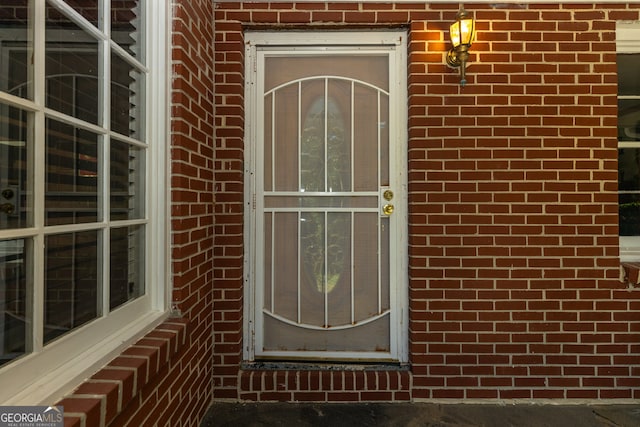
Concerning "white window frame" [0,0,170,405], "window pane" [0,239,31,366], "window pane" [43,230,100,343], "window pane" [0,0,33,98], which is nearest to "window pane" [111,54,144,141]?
"white window frame" [0,0,170,405]

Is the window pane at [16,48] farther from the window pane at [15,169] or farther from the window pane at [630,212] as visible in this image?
the window pane at [630,212]

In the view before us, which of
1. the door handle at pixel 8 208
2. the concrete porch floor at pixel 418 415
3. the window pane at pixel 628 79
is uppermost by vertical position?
the window pane at pixel 628 79

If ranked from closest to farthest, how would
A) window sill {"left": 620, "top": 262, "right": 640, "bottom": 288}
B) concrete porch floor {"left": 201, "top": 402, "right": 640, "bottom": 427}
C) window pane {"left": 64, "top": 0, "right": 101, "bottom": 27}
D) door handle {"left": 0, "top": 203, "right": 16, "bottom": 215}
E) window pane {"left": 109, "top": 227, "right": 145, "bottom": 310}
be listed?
door handle {"left": 0, "top": 203, "right": 16, "bottom": 215}, window pane {"left": 64, "top": 0, "right": 101, "bottom": 27}, window pane {"left": 109, "top": 227, "right": 145, "bottom": 310}, concrete porch floor {"left": 201, "top": 402, "right": 640, "bottom": 427}, window sill {"left": 620, "top": 262, "right": 640, "bottom": 288}

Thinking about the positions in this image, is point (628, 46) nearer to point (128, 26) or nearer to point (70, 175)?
point (128, 26)

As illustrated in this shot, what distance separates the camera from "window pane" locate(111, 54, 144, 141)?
1.56 metres

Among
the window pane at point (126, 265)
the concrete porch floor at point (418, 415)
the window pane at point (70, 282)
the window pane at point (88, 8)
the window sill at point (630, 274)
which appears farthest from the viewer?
the window sill at point (630, 274)

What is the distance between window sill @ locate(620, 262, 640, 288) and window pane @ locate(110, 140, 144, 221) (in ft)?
9.55

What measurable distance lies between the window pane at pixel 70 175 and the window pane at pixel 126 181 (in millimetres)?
119

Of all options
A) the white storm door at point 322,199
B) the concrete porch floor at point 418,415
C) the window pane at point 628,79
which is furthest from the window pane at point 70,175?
the window pane at point 628,79

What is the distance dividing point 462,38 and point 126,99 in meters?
1.90

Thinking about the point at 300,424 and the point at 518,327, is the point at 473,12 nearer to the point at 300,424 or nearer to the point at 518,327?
the point at 518,327

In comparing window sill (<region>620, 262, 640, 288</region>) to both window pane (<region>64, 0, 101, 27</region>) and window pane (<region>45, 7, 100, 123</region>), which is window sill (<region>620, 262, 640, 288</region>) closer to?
window pane (<region>45, 7, 100, 123</region>)

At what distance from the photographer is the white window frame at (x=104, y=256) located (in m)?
1.11

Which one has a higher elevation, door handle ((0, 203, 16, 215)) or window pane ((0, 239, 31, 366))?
door handle ((0, 203, 16, 215))
